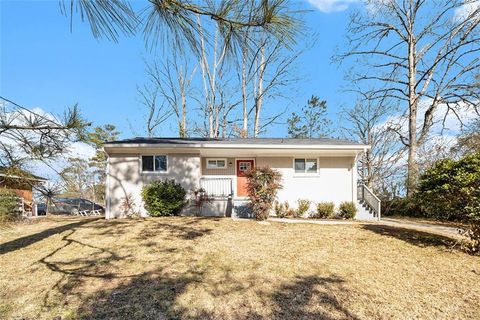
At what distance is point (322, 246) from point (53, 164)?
19.8 ft

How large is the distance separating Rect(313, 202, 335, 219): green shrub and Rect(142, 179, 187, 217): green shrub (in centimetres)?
594

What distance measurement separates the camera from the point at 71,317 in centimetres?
360

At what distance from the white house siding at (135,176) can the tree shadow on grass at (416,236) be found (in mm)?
6949

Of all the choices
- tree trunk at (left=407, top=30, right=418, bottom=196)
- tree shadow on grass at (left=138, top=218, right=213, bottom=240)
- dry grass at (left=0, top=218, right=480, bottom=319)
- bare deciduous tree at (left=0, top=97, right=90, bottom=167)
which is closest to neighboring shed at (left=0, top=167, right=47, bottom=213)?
bare deciduous tree at (left=0, top=97, right=90, bottom=167)

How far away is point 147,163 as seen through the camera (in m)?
11.4

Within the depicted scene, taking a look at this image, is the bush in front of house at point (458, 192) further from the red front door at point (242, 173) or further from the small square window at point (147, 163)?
the small square window at point (147, 163)

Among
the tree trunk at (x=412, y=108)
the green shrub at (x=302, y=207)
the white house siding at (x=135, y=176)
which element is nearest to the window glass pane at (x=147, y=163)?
the white house siding at (x=135, y=176)

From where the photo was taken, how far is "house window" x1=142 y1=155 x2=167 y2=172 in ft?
37.2

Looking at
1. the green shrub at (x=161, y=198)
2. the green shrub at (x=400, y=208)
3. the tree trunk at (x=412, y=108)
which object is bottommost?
the green shrub at (x=400, y=208)

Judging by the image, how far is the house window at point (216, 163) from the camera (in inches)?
501

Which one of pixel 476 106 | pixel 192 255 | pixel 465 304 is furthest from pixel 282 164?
pixel 476 106

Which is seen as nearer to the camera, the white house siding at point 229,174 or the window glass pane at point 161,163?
the white house siding at point 229,174

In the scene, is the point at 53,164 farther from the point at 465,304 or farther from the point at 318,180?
the point at 318,180

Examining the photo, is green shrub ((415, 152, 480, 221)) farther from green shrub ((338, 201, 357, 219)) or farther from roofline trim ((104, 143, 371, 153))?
green shrub ((338, 201, 357, 219))
